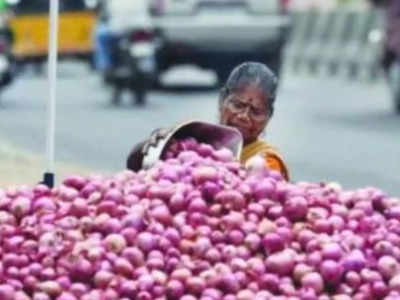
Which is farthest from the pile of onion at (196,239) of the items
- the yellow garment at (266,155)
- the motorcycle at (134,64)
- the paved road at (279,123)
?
the motorcycle at (134,64)

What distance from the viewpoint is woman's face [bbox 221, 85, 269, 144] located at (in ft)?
22.0

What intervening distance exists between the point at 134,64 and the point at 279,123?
9.93ft

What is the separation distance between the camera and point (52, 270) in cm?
512

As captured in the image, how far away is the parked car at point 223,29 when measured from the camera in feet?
96.7

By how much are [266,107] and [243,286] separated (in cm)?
176

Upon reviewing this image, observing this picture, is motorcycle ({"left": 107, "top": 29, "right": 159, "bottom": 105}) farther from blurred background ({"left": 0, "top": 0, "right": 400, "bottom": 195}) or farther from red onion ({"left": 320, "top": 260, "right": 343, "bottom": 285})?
red onion ({"left": 320, "top": 260, "right": 343, "bottom": 285})

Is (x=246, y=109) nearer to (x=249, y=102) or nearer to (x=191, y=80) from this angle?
(x=249, y=102)

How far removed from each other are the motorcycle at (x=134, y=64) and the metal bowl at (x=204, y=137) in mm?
20499

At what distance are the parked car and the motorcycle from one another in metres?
1.42

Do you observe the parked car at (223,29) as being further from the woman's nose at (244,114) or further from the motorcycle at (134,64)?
the woman's nose at (244,114)

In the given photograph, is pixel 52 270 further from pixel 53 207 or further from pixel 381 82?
pixel 381 82

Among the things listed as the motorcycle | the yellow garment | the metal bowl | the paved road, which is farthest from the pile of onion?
the motorcycle

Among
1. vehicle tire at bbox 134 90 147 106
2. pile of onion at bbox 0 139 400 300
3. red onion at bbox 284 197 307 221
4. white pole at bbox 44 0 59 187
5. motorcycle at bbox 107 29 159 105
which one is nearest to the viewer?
pile of onion at bbox 0 139 400 300

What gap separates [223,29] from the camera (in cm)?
2948
